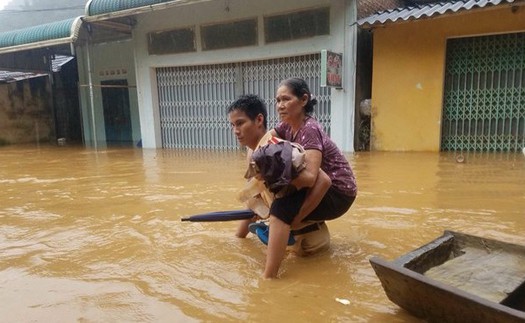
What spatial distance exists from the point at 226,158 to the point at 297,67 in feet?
8.33

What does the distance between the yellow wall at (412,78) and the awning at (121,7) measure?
13.2 ft

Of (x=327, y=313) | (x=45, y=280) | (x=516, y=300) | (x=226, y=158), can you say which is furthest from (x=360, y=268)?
(x=226, y=158)

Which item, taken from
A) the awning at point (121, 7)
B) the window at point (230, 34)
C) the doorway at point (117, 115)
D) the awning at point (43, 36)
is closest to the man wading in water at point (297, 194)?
the awning at point (121, 7)

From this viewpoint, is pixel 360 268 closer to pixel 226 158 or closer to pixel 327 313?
pixel 327 313

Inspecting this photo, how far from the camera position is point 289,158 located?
6.72 ft

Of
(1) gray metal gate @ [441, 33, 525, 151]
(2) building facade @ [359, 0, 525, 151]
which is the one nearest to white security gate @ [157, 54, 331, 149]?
(2) building facade @ [359, 0, 525, 151]

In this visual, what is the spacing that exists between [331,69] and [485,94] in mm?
2915

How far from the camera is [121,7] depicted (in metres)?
8.71

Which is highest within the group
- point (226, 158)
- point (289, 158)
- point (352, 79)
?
point (352, 79)

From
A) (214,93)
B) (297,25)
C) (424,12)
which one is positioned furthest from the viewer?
(214,93)

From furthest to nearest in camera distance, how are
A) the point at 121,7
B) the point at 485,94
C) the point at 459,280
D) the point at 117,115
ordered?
the point at 117,115 < the point at 121,7 < the point at 485,94 < the point at 459,280

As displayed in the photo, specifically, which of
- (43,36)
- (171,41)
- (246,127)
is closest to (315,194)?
(246,127)

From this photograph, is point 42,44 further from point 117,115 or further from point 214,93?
point 214,93

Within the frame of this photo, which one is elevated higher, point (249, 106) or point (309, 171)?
point (249, 106)
